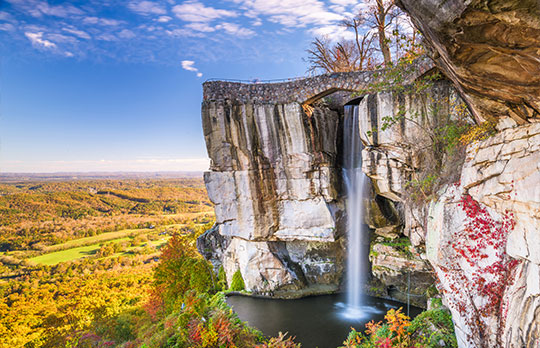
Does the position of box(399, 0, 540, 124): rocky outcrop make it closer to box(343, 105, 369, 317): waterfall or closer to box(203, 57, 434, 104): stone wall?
box(203, 57, 434, 104): stone wall

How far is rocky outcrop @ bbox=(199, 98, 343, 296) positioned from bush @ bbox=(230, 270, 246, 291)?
57cm

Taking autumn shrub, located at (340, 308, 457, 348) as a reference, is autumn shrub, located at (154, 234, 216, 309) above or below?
below

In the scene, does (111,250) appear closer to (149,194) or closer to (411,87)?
(149,194)

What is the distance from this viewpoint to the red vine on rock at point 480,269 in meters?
6.01

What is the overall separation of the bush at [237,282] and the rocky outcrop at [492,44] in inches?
614

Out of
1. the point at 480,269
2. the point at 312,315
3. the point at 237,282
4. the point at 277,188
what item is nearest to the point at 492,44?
the point at 480,269

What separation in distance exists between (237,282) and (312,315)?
5.59m

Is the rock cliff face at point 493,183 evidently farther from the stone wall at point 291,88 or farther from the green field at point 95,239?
the green field at point 95,239

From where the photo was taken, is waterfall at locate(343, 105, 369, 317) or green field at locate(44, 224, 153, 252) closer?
waterfall at locate(343, 105, 369, 317)

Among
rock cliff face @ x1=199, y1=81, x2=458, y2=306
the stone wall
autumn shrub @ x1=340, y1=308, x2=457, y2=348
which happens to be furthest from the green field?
autumn shrub @ x1=340, y1=308, x2=457, y2=348

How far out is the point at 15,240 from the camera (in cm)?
4922

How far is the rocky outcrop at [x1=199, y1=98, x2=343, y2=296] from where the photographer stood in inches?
593

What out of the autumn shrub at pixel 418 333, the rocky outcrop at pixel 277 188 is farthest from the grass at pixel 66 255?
the autumn shrub at pixel 418 333

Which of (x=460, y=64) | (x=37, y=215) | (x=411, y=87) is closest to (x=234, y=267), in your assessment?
(x=411, y=87)
